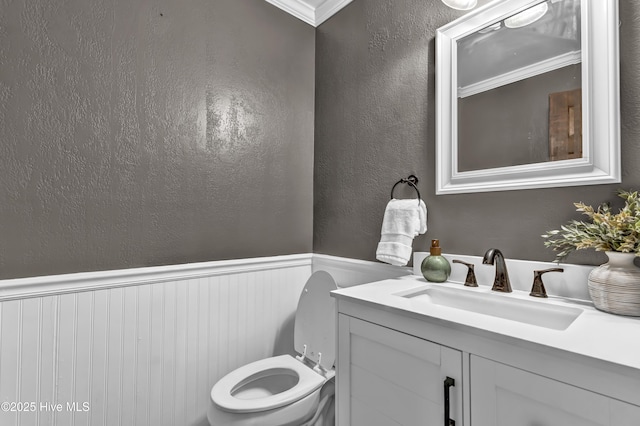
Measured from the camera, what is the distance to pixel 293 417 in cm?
120

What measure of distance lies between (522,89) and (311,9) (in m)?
1.43

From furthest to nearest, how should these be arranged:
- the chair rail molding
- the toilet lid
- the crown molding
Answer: the crown molding → the toilet lid → the chair rail molding

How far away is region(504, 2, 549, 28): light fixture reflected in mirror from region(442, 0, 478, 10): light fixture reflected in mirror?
156 millimetres

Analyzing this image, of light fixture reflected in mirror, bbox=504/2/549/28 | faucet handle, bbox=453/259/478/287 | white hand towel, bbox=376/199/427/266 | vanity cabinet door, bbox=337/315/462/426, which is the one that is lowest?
vanity cabinet door, bbox=337/315/462/426

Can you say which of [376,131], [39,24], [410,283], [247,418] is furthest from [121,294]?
[376,131]

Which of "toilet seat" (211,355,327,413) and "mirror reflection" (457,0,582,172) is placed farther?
"toilet seat" (211,355,327,413)

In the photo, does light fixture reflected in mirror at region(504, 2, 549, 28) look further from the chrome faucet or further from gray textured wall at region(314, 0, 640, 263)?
the chrome faucet

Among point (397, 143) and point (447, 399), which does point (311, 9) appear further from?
point (447, 399)

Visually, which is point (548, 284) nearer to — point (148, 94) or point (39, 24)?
point (148, 94)

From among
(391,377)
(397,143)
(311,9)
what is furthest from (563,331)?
(311,9)

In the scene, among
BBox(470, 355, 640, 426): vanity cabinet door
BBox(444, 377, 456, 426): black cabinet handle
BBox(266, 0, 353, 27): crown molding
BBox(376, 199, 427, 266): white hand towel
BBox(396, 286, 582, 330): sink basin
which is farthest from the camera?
BBox(266, 0, 353, 27): crown molding

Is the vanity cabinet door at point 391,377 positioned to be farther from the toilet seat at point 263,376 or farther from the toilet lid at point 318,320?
the toilet lid at point 318,320

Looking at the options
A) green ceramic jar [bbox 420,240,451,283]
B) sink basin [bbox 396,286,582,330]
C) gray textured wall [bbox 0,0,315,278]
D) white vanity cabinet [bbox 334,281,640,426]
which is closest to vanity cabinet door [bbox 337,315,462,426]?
white vanity cabinet [bbox 334,281,640,426]

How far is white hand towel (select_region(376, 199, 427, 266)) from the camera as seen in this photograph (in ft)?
4.30
